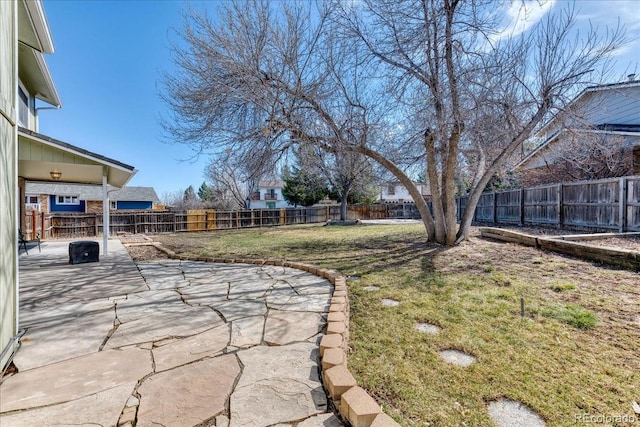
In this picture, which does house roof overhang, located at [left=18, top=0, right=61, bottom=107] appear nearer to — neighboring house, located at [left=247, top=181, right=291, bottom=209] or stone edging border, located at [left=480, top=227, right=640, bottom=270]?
stone edging border, located at [left=480, top=227, right=640, bottom=270]

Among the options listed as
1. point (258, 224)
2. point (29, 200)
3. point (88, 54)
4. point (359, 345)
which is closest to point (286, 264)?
point (359, 345)

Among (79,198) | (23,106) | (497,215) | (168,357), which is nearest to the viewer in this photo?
(168,357)

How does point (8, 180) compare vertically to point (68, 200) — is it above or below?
below

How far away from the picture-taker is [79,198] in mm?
23359

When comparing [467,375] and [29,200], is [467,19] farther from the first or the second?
[29,200]

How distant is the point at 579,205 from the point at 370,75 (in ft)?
23.3

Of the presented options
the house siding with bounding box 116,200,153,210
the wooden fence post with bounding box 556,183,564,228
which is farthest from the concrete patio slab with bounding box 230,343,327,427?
the house siding with bounding box 116,200,153,210

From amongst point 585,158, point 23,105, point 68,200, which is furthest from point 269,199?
point 585,158

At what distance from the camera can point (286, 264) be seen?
548cm

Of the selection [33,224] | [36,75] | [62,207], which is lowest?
[33,224]

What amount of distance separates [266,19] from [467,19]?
3.77m

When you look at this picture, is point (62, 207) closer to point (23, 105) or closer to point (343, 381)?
point (23, 105)

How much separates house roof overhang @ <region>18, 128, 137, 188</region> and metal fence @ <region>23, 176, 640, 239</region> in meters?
3.23

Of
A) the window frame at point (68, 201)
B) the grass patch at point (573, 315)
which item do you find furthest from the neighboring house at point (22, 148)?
the window frame at point (68, 201)
